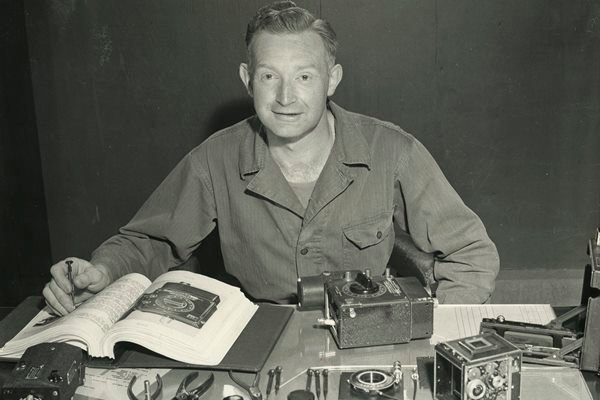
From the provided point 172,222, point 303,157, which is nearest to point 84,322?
point 172,222

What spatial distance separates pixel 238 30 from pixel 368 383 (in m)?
2.28

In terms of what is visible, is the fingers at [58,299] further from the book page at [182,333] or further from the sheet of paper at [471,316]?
the sheet of paper at [471,316]

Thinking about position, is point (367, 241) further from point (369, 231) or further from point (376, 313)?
point (376, 313)

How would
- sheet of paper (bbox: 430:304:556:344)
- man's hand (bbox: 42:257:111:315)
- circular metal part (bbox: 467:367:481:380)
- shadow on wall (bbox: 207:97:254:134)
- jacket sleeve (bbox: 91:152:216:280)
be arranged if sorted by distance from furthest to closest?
1. shadow on wall (bbox: 207:97:254:134)
2. jacket sleeve (bbox: 91:152:216:280)
3. man's hand (bbox: 42:257:111:315)
4. sheet of paper (bbox: 430:304:556:344)
5. circular metal part (bbox: 467:367:481:380)

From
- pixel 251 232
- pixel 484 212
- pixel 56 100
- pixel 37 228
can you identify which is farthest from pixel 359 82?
pixel 37 228

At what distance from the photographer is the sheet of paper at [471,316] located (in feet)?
6.09

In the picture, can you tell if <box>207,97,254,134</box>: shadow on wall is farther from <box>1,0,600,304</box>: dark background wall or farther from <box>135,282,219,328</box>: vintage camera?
<box>135,282,219,328</box>: vintage camera

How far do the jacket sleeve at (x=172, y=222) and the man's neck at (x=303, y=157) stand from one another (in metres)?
0.27

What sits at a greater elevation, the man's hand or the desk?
the man's hand

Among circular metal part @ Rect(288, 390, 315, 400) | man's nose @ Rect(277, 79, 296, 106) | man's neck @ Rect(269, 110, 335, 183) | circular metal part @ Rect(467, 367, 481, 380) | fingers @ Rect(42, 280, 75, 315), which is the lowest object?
circular metal part @ Rect(288, 390, 315, 400)

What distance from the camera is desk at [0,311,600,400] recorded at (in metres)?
1.59

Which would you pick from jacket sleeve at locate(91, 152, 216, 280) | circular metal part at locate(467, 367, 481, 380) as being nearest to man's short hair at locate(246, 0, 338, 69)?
jacket sleeve at locate(91, 152, 216, 280)

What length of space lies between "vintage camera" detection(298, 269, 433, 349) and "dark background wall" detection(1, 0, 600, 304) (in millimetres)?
1890

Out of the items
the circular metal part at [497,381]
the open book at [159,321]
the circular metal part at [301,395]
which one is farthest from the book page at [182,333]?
the circular metal part at [497,381]
